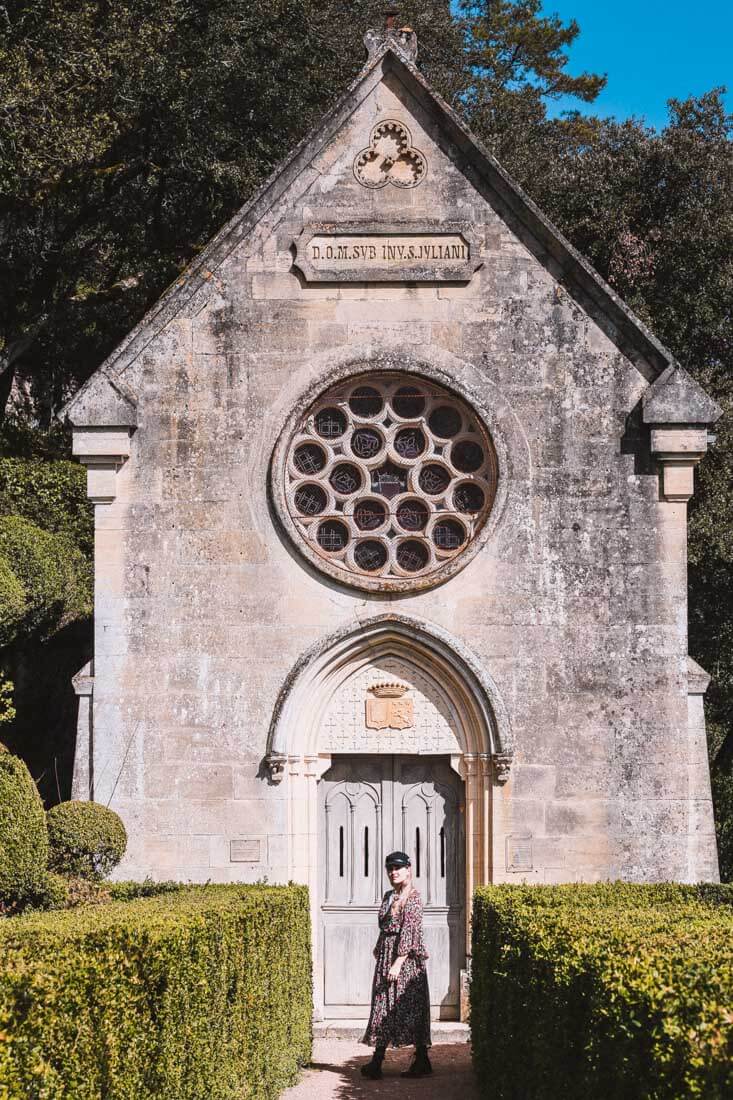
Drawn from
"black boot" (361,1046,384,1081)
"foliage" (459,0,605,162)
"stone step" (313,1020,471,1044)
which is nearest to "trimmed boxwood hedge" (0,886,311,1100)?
"black boot" (361,1046,384,1081)

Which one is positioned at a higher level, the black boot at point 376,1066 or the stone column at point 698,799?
the stone column at point 698,799

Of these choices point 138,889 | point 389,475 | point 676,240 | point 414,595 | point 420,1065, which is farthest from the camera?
point 676,240

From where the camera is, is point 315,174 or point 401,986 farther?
point 315,174

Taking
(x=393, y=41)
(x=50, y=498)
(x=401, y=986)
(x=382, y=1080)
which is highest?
(x=393, y=41)

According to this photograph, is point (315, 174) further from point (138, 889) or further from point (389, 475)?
point (138, 889)

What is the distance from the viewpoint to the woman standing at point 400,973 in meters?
12.5

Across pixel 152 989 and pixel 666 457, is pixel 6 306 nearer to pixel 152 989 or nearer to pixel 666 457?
pixel 666 457

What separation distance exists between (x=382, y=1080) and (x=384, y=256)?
881cm

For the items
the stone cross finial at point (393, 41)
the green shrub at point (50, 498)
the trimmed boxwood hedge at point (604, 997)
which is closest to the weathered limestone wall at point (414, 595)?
the stone cross finial at point (393, 41)

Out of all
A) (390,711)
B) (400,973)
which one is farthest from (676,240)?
(400,973)

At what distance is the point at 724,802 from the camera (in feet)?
74.1

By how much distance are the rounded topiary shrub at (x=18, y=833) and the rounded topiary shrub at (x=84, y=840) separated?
2.71 metres

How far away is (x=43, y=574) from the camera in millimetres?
18219

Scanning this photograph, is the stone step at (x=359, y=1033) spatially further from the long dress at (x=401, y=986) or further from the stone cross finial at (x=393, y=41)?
the stone cross finial at (x=393, y=41)
